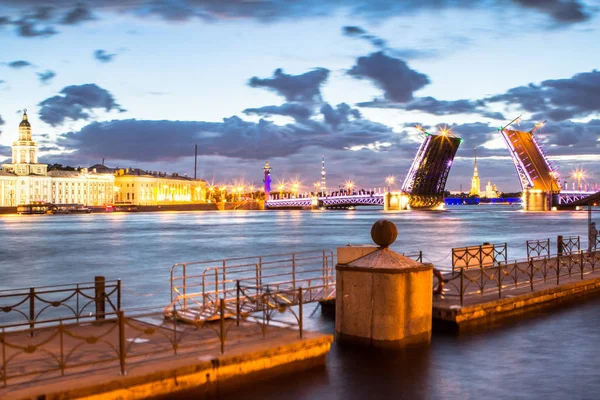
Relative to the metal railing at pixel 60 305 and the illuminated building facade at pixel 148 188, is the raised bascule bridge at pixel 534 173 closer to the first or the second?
the metal railing at pixel 60 305

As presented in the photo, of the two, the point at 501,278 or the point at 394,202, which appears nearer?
the point at 501,278

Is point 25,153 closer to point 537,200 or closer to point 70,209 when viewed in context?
point 70,209

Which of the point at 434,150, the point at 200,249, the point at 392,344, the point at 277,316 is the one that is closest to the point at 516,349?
the point at 392,344

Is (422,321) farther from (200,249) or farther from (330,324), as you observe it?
(200,249)

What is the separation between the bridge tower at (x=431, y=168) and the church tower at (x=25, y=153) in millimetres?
88056

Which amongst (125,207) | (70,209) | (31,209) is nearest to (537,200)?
(31,209)

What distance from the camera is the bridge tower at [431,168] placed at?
76.9 m

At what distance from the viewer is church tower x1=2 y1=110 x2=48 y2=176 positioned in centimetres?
14625

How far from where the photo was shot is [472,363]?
9203mm

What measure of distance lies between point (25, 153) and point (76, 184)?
44.4 feet

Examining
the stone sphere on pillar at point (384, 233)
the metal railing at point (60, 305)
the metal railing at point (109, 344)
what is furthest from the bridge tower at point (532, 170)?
the metal railing at point (109, 344)

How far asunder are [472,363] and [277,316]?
408 centimetres

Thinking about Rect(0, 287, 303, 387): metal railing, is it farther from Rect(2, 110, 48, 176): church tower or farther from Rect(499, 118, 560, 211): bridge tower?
Rect(2, 110, 48, 176): church tower

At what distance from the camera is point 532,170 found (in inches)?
3324
